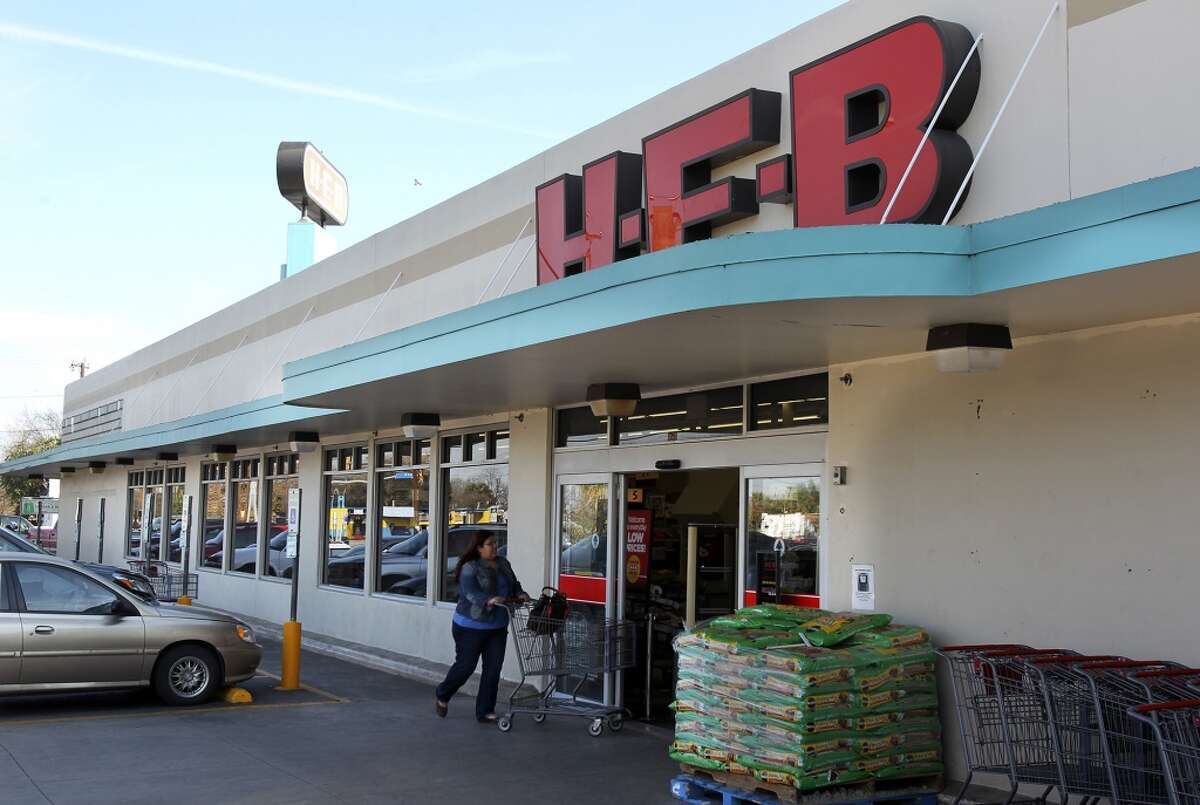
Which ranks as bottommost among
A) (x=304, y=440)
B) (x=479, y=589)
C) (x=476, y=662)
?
(x=476, y=662)

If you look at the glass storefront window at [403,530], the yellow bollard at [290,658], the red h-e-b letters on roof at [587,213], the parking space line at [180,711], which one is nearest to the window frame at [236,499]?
the glass storefront window at [403,530]

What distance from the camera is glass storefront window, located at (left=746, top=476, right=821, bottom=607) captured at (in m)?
9.58

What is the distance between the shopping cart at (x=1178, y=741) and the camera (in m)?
5.34

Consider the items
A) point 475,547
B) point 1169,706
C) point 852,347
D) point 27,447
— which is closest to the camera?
point 1169,706

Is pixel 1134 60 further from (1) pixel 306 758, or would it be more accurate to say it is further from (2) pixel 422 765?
(1) pixel 306 758

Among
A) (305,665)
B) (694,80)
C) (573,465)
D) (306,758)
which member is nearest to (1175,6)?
(694,80)

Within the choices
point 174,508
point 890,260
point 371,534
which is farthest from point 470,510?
point 174,508

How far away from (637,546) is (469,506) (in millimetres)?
3553

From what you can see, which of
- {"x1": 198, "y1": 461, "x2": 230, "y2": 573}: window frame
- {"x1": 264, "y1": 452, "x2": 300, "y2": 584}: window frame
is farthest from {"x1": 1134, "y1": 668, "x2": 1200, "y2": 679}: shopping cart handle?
{"x1": 198, "y1": 461, "x2": 230, "y2": 573}: window frame

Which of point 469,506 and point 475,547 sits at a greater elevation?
point 469,506

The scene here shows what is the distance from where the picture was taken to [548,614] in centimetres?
1112

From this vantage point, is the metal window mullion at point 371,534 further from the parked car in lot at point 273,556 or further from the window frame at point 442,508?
the parked car in lot at point 273,556

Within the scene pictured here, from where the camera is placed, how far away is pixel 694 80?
36.2 feet

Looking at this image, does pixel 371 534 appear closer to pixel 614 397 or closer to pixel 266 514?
pixel 266 514
